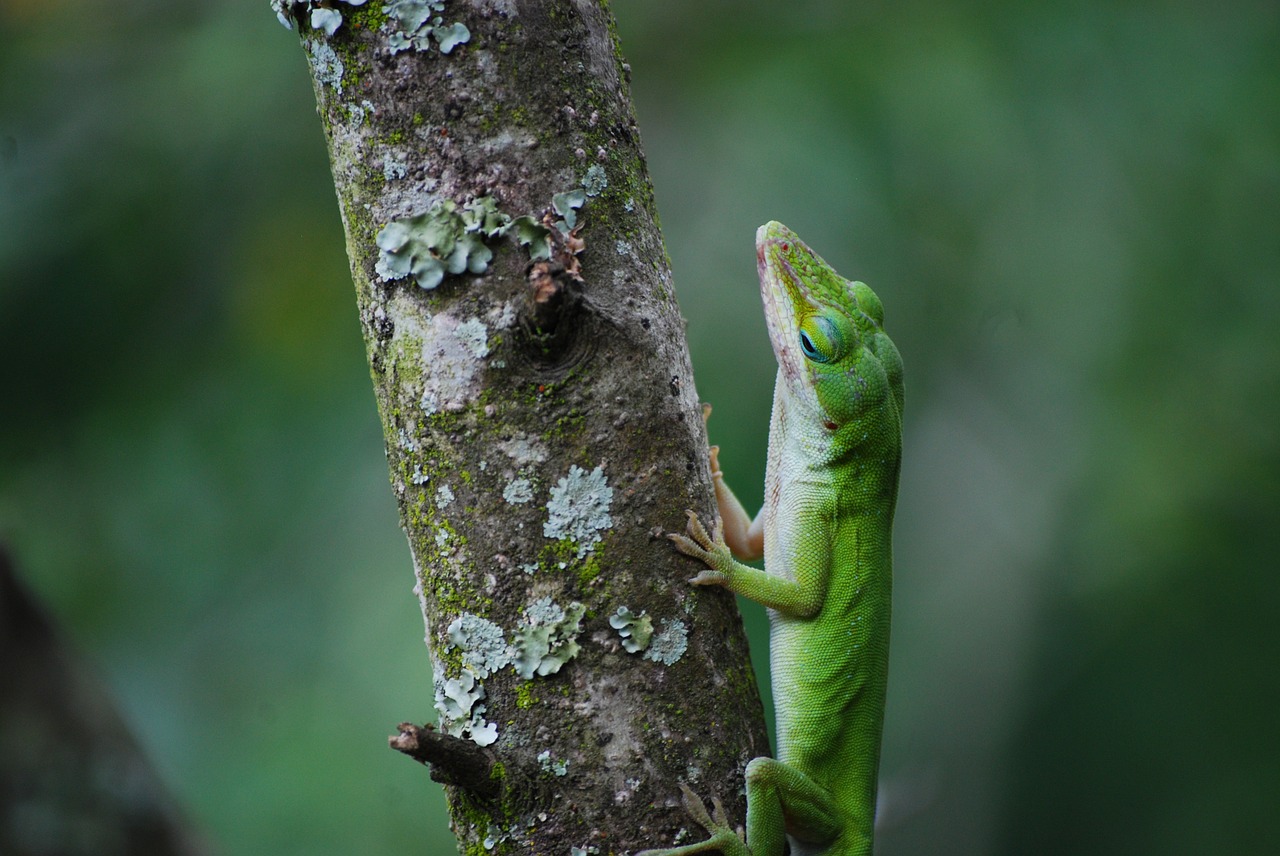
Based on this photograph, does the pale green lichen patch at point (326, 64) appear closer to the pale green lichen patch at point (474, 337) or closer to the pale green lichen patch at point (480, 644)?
the pale green lichen patch at point (474, 337)

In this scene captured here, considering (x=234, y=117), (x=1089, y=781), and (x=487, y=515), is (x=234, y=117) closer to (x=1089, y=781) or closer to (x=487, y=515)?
(x=487, y=515)

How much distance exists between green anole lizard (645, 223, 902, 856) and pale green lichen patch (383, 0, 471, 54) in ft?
4.14

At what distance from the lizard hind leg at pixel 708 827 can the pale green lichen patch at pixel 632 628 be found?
28cm

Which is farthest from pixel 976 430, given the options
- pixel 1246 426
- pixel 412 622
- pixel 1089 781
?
pixel 412 622

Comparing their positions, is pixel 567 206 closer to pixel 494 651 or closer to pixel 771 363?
pixel 494 651

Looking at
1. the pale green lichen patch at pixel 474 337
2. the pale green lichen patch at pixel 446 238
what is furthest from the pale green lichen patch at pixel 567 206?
the pale green lichen patch at pixel 474 337

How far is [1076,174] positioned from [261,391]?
189 inches

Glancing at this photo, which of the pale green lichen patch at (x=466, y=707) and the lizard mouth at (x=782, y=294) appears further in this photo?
the lizard mouth at (x=782, y=294)

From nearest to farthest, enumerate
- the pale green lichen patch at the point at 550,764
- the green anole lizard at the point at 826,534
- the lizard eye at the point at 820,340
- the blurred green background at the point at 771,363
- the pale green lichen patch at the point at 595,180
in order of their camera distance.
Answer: the pale green lichen patch at the point at 550,764
the pale green lichen patch at the point at 595,180
the green anole lizard at the point at 826,534
the lizard eye at the point at 820,340
the blurred green background at the point at 771,363

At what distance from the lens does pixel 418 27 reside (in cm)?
168

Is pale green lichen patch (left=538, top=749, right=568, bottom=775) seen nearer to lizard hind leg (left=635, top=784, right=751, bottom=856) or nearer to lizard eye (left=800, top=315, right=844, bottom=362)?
lizard hind leg (left=635, top=784, right=751, bottom=856)

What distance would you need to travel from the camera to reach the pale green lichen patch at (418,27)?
65.8 inches

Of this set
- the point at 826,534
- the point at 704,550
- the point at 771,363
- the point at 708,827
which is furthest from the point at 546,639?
the point at 771,363

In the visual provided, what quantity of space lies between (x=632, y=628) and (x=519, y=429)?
43cm
